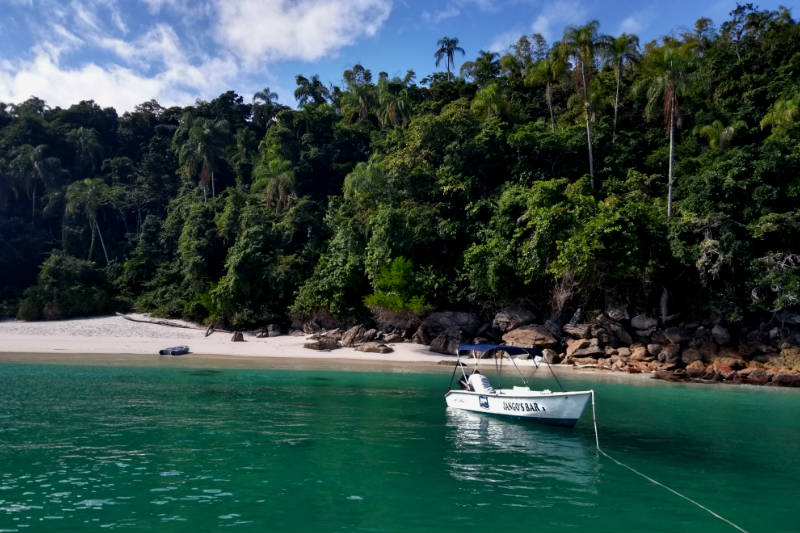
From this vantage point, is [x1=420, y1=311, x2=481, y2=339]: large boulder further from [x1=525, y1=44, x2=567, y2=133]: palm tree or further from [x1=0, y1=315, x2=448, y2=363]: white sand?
[x1=525, y1=44, x2=567, y2=133]: palm tree

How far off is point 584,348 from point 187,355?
1049 inches

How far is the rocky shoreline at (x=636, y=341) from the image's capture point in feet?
92.3

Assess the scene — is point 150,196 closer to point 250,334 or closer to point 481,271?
point 250,334

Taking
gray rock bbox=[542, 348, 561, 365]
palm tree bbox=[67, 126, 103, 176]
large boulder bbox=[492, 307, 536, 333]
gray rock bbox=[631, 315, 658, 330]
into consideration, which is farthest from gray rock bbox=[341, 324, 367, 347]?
palm tree bbox=[67, 126, 103, 176]

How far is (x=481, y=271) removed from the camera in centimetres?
3516

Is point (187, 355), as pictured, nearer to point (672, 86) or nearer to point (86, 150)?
point (672, 86)

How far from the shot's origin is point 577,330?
33.0 metres

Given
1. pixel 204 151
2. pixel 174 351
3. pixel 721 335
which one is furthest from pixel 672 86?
pixel 204 151

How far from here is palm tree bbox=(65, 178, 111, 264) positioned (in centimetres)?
5691

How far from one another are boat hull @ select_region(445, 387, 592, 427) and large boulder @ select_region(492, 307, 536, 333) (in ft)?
54.3

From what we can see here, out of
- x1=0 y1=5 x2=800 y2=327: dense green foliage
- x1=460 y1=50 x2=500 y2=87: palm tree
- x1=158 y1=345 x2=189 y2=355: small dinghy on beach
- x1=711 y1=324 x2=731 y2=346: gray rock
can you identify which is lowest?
x1=158 y1=345 x2=189 y2=355: small dinghy on beach

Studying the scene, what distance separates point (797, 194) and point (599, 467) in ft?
92.9

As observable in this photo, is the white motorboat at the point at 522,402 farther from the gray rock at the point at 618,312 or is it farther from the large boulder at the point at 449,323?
the gray rock at the point at 618,312

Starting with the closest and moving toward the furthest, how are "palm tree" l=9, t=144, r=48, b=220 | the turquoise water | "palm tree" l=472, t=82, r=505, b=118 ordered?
the turquoise water
"palm tree" l=472, t=82, r=505, b=118
"palm tree" l=9, t=144, r=48, b=220
